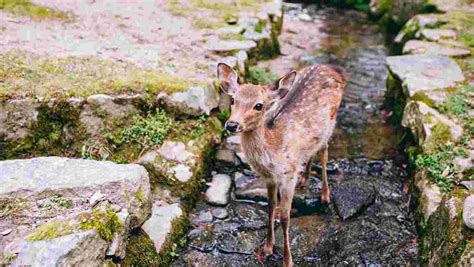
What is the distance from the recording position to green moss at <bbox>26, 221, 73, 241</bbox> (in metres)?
3.82

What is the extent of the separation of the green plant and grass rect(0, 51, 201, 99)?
0.33 m

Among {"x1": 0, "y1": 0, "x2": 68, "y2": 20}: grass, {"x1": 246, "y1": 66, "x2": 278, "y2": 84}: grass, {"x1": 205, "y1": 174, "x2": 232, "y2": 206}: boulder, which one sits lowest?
{"x1": 205, "y1": 174, "x2": 232, "y2": 206}: boulder

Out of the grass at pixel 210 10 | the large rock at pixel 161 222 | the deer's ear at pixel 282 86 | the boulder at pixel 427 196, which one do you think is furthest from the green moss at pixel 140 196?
the grass at pixel 210 10

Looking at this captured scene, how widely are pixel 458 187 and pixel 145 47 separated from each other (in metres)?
4.65

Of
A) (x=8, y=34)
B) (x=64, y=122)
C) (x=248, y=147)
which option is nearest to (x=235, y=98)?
(x=248, y=147)

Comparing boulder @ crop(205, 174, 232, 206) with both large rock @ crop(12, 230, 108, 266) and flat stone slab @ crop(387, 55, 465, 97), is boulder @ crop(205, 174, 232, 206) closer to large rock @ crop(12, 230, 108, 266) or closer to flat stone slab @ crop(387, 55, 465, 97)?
large rock @ crop(12, 230, 108, 266)

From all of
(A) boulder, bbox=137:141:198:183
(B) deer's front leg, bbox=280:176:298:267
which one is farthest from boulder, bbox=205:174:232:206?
(B) deer's front leg, bbox=280:176:298:267

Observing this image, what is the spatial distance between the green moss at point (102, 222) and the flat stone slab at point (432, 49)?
5629 mm

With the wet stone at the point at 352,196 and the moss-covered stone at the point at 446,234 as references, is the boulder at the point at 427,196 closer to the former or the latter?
the moss-covered stone at the point at 446,234

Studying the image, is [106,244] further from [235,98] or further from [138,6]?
[138,6]

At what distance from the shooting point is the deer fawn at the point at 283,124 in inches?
179

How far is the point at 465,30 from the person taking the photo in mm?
8492

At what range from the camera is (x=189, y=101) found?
239 inches

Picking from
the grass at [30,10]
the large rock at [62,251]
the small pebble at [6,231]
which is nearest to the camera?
the large rock at [62,251]
